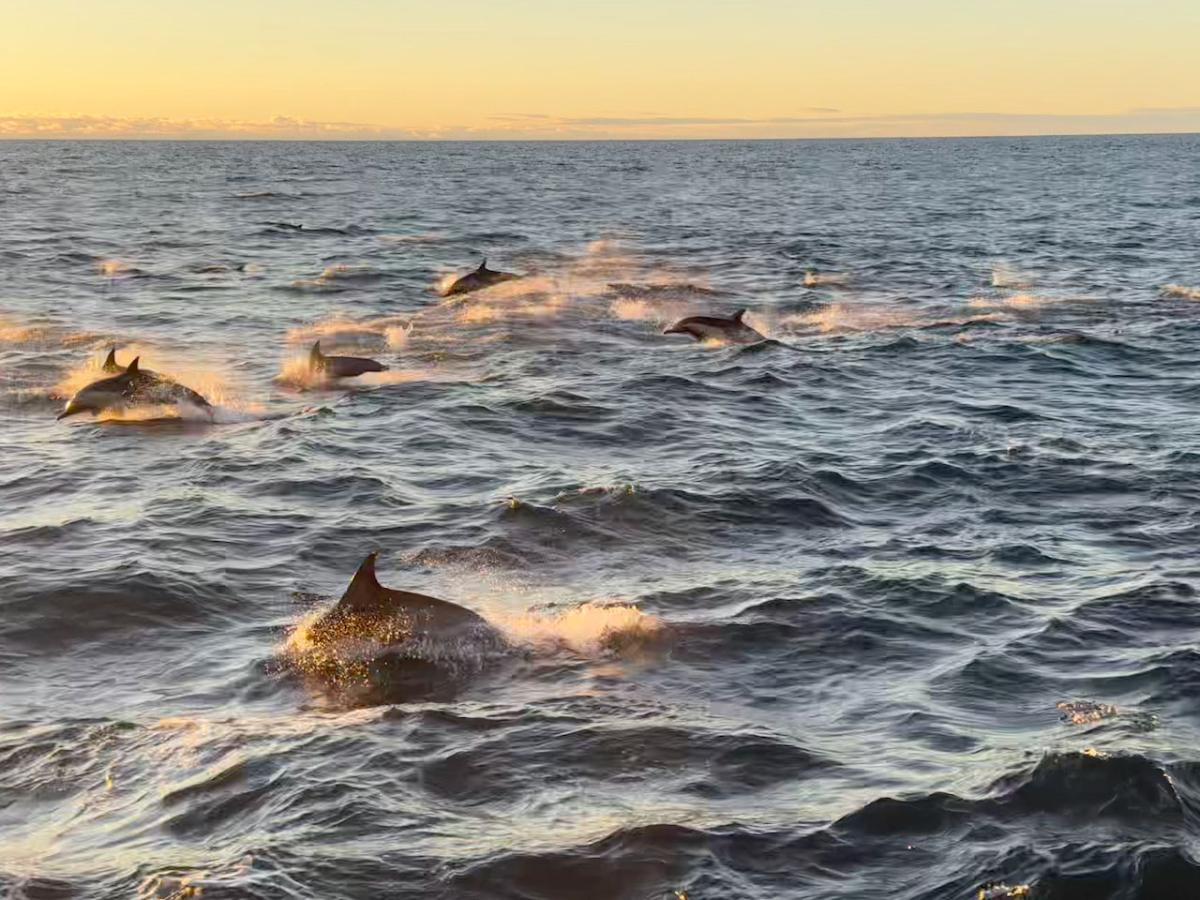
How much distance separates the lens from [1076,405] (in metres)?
24.3

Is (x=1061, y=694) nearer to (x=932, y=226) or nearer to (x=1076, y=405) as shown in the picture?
(x=1076, y=405)

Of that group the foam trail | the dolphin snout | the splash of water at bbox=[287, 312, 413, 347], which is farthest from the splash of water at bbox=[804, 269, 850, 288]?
the foam trail

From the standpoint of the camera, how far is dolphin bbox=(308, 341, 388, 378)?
87.1ft

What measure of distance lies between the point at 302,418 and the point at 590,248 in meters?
29.6

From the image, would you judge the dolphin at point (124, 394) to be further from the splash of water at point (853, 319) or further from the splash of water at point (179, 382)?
the splash of water at point (853, 319)

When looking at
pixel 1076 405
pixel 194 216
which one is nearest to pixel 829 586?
pixel 1076 405

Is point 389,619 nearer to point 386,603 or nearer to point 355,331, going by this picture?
point 386,603

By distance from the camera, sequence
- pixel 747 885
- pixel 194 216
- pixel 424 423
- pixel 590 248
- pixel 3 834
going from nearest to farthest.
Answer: pixel 747 885 → pixel 3 834 → pixel 424 423 → pixel 590 248 → pixel 194 216

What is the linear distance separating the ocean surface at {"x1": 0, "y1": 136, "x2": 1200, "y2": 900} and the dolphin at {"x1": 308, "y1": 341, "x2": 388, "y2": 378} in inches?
19.4

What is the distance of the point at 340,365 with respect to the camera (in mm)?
26875

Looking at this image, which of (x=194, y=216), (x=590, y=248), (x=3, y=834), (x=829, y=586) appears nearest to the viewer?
(x=3, y=834)

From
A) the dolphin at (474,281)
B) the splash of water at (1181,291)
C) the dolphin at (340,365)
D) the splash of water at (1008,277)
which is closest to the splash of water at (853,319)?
the splash of water at (1008,277)

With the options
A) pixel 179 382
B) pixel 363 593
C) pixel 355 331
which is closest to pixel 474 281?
pixel 355 331

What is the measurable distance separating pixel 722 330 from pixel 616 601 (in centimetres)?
1761
